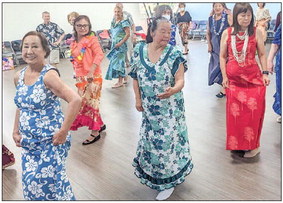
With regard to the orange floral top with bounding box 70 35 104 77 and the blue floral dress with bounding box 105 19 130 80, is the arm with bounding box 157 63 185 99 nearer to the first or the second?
the orange floral top with bounding box 70 35 104 77

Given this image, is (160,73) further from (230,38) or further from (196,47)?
(196,47)

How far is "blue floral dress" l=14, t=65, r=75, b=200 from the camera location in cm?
186

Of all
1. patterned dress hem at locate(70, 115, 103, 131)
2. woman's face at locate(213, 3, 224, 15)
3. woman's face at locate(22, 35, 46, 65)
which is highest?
woman's face at locate(22, 35, 46, 65)

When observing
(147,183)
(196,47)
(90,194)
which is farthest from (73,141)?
(196,47)

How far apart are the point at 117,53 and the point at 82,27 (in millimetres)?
2396

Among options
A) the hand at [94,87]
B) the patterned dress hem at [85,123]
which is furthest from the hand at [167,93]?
the patterned dress hem at [85,123]

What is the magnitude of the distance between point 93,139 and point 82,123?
209 mm

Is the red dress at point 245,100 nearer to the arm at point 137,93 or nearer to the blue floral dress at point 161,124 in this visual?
the blue floral dress at point 161,124

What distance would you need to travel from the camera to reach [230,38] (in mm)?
2893

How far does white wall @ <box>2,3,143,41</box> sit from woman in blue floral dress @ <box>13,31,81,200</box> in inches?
364

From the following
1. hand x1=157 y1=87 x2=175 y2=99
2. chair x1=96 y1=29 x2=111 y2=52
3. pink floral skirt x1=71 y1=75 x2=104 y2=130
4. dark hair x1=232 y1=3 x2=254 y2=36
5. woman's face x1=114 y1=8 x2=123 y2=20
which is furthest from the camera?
chair x1=96 y1=29 x2=111 y2=52

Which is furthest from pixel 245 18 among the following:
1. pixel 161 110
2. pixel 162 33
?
pixel 161 110

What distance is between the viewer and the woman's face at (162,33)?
2283mm

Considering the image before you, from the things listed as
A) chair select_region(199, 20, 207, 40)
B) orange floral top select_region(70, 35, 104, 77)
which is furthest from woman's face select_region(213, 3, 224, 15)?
chair select_region(199, 20, 207, 40)
